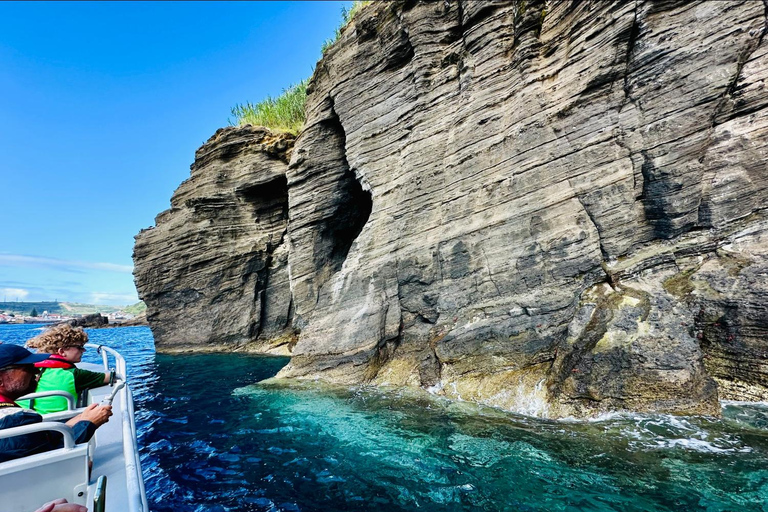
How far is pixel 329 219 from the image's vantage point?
60.7 feet

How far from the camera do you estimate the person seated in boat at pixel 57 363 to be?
4332mm

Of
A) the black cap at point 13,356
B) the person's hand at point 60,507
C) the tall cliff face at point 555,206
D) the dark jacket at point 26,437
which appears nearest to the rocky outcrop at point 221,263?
the tall cliff face at point 555,206

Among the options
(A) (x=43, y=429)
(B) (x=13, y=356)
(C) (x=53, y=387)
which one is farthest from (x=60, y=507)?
(C) (x=53, y=387)

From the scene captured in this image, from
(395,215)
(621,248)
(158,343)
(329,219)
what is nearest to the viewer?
(621,248)

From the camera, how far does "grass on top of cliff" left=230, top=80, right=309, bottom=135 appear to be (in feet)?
82.3

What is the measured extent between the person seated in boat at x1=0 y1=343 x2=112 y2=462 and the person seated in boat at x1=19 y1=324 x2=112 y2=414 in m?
0.31

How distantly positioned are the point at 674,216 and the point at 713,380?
379cm

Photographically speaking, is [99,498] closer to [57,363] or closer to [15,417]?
[15,417]

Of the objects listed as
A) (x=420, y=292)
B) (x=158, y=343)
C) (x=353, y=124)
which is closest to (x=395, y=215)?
(x=420, y=292)

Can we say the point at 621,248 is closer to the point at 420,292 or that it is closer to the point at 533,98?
the point at 533,98

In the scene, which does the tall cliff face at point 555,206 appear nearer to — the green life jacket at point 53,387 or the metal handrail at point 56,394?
the metal handrail at point 56,394

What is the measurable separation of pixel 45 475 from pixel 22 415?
60 cm

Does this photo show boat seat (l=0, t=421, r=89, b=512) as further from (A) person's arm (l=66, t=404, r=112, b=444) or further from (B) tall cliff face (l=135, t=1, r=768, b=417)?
(B) tall cliff face (l=135, t=1, r=768, b=417)

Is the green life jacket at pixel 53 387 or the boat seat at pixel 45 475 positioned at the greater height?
the green life jacket at pixel 53 387
